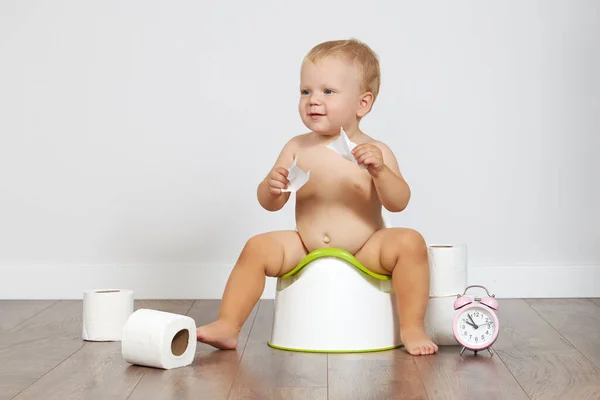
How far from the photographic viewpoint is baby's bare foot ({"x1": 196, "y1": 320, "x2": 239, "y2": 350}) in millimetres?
1771

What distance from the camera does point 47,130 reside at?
2.62 m

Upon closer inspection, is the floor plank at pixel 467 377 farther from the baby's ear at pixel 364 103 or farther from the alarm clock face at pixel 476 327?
the baby's ear at pixel 364 103

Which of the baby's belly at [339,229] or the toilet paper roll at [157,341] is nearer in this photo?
the toilet paper roll at [157,341]

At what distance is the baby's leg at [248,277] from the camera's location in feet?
5.96

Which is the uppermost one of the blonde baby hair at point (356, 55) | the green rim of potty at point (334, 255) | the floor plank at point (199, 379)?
the blonde baby hair at point (356, 55)

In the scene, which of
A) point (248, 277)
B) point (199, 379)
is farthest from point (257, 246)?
point (199, 379)

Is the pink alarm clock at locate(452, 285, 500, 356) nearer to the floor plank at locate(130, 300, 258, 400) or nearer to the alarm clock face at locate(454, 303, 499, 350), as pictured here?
the alarm clock face at locate(454, 303, 499, 350)

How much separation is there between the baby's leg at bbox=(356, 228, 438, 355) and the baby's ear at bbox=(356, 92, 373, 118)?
27 cm

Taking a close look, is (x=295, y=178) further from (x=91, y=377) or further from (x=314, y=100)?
(x=91, y=377)

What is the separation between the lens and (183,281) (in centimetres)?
260

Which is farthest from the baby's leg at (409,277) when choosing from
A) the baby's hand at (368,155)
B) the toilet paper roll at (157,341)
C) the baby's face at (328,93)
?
the toilet paper roll at (157,341)

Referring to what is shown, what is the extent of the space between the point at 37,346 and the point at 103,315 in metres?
0.15

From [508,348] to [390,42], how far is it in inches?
41.7

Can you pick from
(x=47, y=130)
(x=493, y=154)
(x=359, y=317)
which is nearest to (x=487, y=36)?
(x=493, y=154)
